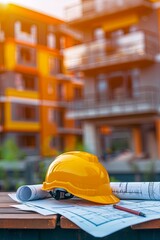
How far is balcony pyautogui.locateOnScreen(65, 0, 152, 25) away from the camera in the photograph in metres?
17.1

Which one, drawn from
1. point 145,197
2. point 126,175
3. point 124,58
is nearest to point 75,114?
point 124,58

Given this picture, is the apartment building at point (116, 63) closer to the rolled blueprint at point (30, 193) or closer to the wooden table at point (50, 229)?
the rolled blueprint at point (30, 193)

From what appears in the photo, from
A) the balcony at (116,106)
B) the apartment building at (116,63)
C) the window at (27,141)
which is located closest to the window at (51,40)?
the window at (27,141)

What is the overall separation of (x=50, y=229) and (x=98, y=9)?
17374 millimetres

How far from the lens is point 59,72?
3112 centimetres

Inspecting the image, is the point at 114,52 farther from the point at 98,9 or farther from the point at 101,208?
the point at 101,208

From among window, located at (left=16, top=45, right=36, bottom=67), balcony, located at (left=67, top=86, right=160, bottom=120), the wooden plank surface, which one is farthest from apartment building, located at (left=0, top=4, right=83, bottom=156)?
the wooden plank surface

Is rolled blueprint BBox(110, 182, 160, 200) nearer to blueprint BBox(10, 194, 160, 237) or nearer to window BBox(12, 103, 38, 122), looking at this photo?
blueprint BBox(10, 194, 160, 237)

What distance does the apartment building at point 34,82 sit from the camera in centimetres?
2702

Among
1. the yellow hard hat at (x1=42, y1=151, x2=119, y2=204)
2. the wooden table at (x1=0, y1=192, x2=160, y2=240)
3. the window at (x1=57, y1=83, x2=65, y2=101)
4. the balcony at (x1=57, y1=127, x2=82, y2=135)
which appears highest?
the window at (x1=57, y1=83, x2=65, y2=101)

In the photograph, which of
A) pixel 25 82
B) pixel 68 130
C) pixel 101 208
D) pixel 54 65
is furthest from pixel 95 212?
pixel 68 130

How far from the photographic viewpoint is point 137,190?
216cm

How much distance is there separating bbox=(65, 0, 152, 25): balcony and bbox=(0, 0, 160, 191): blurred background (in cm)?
4

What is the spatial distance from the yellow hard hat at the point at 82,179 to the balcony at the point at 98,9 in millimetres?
15644
